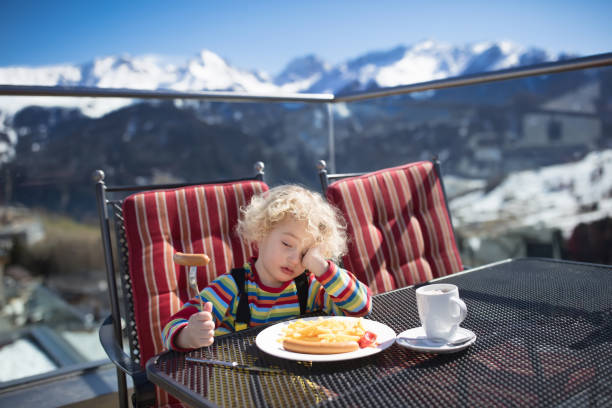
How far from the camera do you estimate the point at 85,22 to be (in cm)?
1216

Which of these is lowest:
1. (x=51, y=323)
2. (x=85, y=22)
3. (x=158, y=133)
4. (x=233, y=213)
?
(x=51, y=323)

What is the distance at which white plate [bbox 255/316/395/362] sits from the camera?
1037mm

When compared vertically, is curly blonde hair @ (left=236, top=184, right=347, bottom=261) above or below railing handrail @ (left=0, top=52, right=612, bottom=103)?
below

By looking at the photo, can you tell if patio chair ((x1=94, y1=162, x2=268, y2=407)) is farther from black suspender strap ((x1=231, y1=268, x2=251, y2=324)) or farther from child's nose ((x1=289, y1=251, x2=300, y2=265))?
child's nose ((x1=289, y1=251, x2=300, y2=265))

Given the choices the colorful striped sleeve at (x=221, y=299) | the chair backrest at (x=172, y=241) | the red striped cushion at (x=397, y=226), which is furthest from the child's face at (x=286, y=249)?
the red striped cushion at (x=397, y=226)

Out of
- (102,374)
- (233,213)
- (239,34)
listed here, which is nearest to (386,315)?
(233,213)

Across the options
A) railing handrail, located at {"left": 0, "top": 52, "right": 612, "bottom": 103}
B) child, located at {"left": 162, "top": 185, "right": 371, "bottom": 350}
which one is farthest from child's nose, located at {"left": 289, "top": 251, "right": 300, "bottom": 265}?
railing handrail, located at {"left": 0, "top": 52, "right": 612, "bottom": 103}

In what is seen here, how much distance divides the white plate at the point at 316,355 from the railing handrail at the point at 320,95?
5.38 feet

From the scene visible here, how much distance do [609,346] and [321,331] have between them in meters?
0.57

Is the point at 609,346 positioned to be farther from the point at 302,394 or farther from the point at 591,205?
the point at 591,205

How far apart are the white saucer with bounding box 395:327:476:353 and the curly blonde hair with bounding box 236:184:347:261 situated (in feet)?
1.60

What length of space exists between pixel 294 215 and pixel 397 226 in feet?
2.60

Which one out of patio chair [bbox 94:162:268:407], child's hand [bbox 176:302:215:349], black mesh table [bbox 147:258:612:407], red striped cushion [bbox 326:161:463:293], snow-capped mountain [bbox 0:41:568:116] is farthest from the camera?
snow-capped mountain [bbox 0:41:568:116]

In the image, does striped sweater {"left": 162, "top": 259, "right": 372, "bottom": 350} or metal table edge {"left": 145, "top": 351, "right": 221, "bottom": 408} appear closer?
metal table edge {"left": 145, "top": 351, "right": 221, "bottom": 408}
